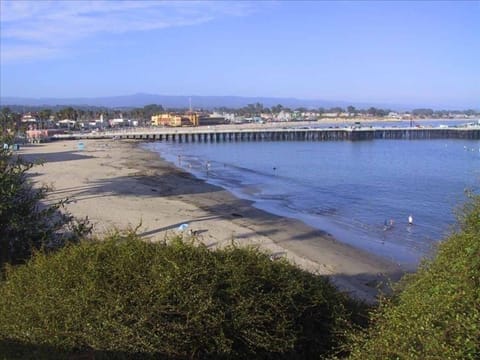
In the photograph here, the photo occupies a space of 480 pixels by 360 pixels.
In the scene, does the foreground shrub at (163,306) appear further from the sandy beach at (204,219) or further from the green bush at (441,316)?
the sandy beach at (204,219)

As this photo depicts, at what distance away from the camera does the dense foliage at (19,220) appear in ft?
24.9

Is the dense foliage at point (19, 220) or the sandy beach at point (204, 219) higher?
the dense foliage at point (19, 220)

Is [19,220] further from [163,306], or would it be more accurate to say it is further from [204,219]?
[204,219]

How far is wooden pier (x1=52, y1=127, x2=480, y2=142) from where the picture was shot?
102000mm

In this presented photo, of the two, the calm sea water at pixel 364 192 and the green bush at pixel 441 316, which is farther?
the calm sea water at pixel 364 192

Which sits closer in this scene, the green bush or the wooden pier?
the green bush

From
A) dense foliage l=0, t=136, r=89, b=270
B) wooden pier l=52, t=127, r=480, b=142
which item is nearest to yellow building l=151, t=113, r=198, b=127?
wooden pier l=52, t=127, r=480, b=142

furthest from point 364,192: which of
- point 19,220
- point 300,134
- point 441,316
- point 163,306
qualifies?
point 300,134

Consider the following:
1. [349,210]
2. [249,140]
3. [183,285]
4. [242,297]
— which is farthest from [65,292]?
[249,140]

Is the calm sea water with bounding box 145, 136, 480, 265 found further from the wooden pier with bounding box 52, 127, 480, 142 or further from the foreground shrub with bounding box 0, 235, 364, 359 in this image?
the wooden pier with bounding box 52, 127, 480, 142

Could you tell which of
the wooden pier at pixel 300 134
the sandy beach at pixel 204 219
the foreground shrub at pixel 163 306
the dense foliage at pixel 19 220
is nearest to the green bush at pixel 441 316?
the foreground shrub at pixel 163 306

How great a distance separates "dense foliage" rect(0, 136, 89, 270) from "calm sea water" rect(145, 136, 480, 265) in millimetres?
5540

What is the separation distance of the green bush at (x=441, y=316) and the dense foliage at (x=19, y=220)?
4.92 m

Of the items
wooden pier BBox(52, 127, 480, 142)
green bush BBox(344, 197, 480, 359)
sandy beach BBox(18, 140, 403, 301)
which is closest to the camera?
green bush BBox(344, 197, 480, 359)
